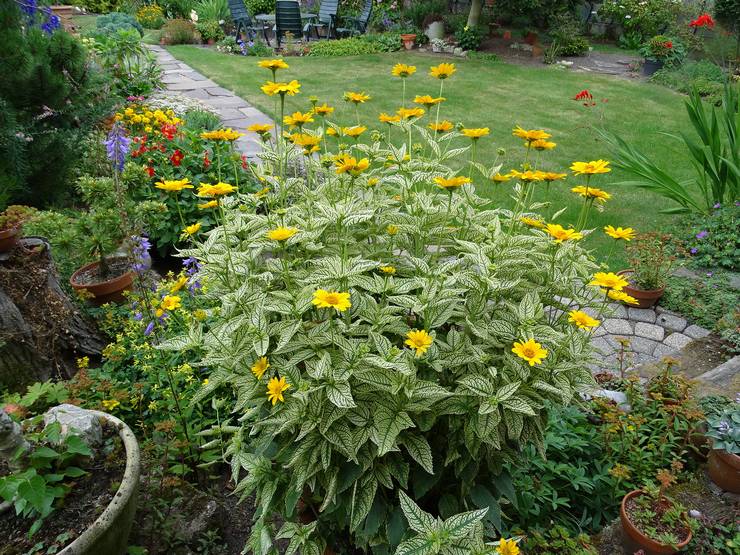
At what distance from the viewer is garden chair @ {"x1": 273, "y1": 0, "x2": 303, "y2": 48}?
35.0ft

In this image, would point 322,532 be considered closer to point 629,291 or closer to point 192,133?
point 629,291

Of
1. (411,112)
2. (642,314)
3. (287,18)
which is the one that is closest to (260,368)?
(411,112)

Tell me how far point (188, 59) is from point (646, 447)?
9475 millimetres

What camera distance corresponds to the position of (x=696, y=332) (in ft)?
10.6

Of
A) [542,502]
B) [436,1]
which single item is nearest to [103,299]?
[542,502]

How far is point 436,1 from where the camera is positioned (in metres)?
11.2

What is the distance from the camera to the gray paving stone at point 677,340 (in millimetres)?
3123

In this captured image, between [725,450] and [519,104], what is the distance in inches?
245

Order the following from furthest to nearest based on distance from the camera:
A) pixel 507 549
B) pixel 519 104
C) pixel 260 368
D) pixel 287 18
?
pixel 287 18 → pixel 519 104 → pixel 260 368 → pixel 507 549

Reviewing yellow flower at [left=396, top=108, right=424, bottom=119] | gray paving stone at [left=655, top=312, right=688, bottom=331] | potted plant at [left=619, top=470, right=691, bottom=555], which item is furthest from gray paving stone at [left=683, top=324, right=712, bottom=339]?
yellow flower at [left=396, top=108, right=424, bottom=119]

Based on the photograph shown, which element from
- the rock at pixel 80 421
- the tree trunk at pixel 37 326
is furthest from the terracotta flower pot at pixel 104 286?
the rock at pixel 80 421

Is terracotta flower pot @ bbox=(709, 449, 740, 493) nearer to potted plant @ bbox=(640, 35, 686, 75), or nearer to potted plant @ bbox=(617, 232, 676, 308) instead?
potted plant @ bbox=(617, 232, 676, 308)

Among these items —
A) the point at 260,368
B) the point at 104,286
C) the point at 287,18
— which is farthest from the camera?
the point at 287,18

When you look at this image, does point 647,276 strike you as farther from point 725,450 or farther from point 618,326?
point 725,450
